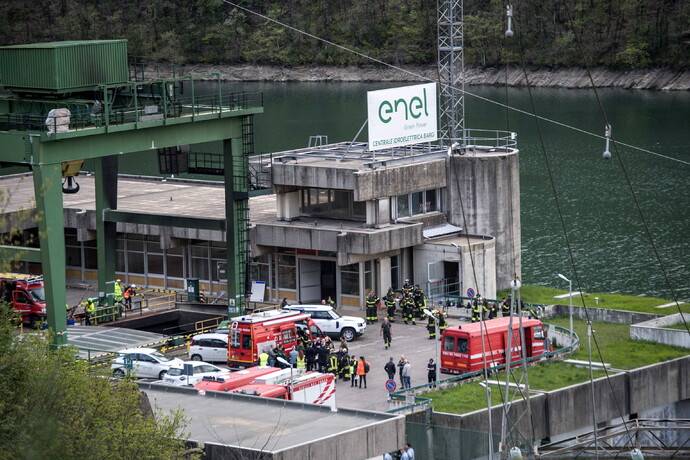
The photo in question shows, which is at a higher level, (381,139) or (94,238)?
(381,139)

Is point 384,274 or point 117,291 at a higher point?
point 384,274

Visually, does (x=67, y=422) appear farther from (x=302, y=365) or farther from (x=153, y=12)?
(x=153, y=12)

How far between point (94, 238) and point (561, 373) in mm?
→ 21339

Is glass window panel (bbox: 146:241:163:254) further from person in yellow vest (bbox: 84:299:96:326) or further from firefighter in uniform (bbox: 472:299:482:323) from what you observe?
firefighter in uniform (bbox: 472:299:482:323)

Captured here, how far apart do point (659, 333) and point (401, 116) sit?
12.4 m

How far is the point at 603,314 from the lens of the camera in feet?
166

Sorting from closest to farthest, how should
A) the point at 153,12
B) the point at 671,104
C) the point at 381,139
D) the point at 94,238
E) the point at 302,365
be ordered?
the point at 302,365 < the point at 381,139 < the point at 94,238 < the point at 671,104 < the point at 153,12

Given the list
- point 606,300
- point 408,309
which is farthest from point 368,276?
point 606,300

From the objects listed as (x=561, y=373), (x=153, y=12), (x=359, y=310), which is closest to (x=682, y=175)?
(x=359, y=310)

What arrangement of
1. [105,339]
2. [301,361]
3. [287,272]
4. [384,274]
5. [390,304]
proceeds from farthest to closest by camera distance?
1. [287,272]
2. [384,274]
3. [390,304]
4. [105,339]
5. [301,361]

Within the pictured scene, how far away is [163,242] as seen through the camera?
55.2 metres

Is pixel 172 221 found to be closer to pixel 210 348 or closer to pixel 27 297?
pixel 27 297

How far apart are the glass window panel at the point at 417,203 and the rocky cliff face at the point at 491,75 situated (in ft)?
245

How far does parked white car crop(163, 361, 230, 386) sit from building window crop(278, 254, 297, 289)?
35.1ft
